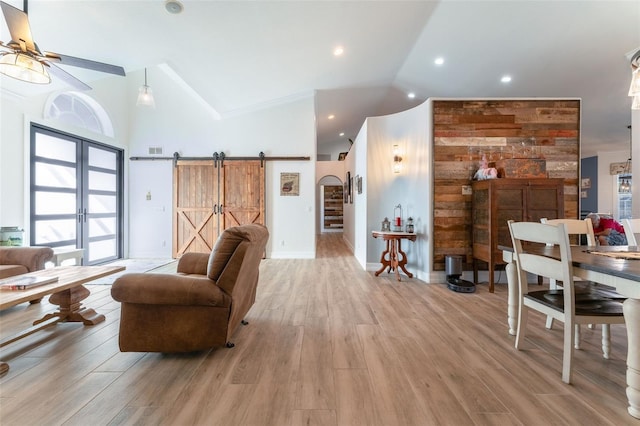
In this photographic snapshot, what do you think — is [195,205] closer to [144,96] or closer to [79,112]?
[79,112]

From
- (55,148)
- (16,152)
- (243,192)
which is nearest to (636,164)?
(243,192)

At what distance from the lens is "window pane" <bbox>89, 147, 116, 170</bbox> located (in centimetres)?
498

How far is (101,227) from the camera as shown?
208 inches

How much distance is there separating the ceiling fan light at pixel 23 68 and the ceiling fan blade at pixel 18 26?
0.10m

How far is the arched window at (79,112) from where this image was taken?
4234mm

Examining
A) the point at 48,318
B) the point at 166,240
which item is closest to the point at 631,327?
the point at 48,318

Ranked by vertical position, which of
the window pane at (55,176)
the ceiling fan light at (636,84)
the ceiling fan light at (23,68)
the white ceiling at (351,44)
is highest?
the white ceiling at (351,44)

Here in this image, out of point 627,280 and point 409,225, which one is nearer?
point 627,280

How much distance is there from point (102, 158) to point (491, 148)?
7.01 metres

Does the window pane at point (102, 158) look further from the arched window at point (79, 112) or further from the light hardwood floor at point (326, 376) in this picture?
the light hardwood floor at point (326, 376)

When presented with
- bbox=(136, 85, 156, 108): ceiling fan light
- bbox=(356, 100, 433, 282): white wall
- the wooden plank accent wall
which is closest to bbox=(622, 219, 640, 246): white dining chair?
the wooden plank accent wall

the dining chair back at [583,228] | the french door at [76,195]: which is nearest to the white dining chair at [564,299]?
the dining chair back at [583,228]

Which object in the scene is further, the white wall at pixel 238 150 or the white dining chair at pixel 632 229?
the white wall at pixel 238 150

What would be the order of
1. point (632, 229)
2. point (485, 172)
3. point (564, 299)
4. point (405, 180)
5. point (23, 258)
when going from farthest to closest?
point (405, 180) < point (485, 172) < point (23, 258) < point (632, 229) < point (564, 299)
